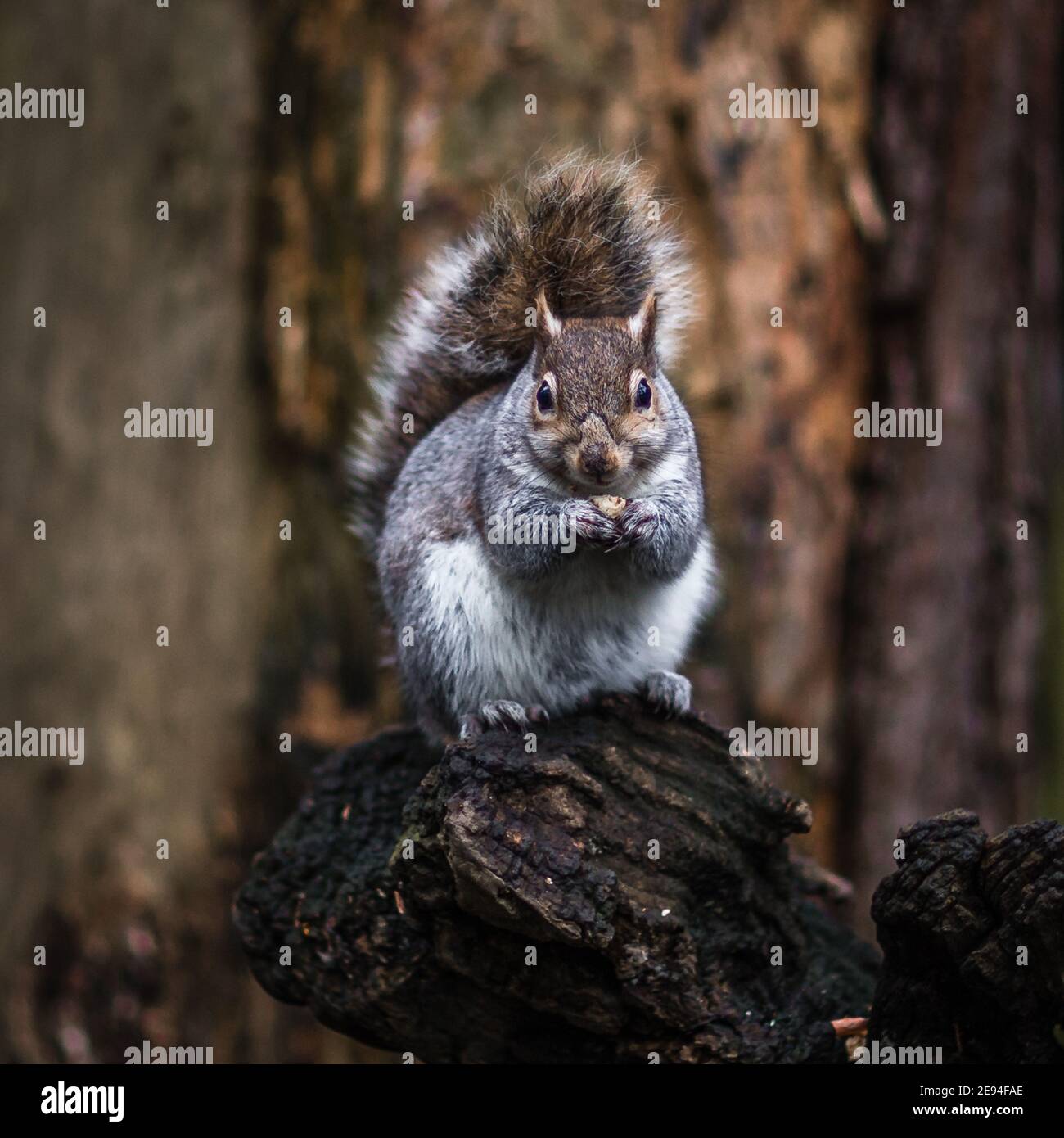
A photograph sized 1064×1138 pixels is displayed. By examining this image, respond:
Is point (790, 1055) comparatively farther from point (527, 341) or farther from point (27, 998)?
point (27, 998)

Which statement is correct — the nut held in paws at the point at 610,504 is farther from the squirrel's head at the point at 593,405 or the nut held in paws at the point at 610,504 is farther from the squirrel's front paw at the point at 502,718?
the squirrel's front paw at the point at 502,718

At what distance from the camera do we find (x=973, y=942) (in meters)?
1.67

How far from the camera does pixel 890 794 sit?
3.62 metres

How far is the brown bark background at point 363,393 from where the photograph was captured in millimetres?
3436

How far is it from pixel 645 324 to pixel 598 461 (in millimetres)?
346

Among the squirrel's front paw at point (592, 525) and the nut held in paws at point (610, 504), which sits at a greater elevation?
the nut held in paws at point (610, 504)

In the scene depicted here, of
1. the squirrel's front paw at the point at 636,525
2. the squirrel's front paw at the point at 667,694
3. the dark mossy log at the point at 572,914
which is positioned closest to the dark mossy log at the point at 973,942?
the dark mossy log at the point at 572,914

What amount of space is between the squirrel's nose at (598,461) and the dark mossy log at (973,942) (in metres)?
0.74

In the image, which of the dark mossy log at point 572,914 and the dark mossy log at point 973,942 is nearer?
the dark mossy log at point 973,942

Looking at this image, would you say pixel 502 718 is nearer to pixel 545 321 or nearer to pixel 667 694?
pixel 667 694

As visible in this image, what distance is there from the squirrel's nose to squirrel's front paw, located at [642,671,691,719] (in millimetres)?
389

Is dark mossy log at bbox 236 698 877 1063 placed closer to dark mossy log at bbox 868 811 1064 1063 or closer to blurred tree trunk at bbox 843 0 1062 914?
dark mossy log at bbox 868 811 1064 1063

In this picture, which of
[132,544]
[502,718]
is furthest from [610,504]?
[132,544]

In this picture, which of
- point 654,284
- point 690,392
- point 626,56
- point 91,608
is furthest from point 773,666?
point 91,608
